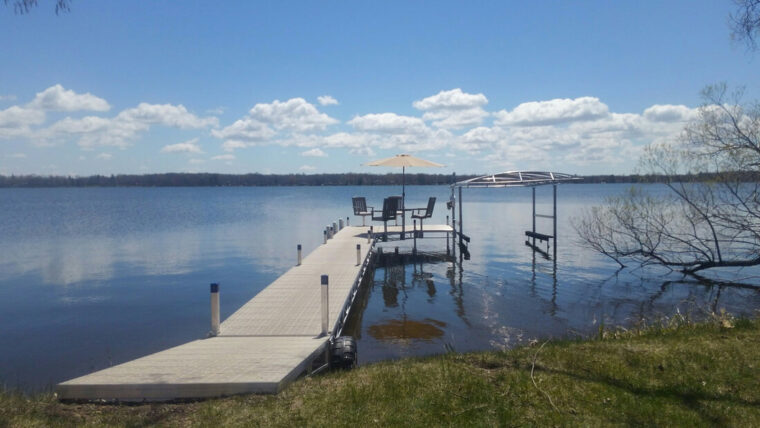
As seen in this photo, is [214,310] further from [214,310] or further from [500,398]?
[500,398]

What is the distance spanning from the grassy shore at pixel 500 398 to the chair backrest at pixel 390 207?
43.3ft

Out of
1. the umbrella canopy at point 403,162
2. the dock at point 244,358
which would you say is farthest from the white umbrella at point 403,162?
the dock at point 244,358

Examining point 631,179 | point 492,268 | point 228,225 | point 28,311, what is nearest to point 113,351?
point 28,311

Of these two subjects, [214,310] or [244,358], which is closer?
[244,358]

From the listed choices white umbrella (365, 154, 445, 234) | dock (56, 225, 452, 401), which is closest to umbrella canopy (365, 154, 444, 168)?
white umbrella (365, 154, 445, 234)

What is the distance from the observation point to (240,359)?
18.4 feet

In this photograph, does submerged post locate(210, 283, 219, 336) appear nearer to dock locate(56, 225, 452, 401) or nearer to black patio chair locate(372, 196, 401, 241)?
dock locate(56, 225, 452, 401)

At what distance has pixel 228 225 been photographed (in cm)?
3212

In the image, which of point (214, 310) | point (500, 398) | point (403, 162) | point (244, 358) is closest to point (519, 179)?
point (403, 162)

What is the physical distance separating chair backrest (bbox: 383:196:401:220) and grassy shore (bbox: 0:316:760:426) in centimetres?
1319

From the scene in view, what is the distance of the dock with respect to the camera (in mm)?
4645

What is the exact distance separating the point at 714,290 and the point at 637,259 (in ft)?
12.3

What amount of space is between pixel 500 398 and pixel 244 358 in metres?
2.79

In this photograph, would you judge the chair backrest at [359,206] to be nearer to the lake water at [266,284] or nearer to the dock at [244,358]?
the lake water at [266,284]
